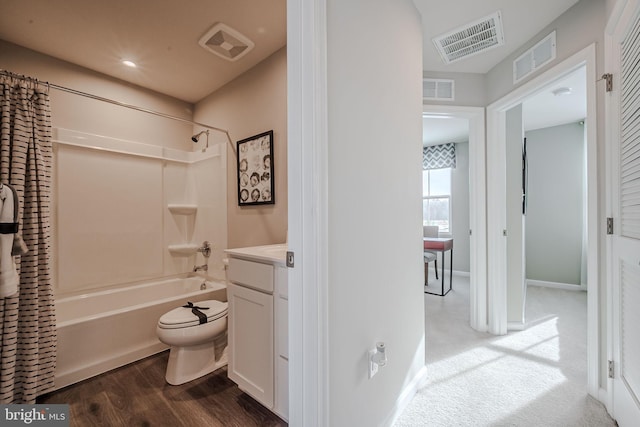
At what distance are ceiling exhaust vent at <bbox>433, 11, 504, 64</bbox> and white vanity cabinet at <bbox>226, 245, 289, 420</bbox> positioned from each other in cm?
202

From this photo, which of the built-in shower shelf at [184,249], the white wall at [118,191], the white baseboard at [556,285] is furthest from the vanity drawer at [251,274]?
the white baseboard at [556,285]

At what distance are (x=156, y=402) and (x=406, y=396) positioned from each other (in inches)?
58.8

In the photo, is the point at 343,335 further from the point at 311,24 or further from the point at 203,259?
the point at 203,259

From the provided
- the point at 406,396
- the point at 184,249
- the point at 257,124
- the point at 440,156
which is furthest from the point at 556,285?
the point at 184,249

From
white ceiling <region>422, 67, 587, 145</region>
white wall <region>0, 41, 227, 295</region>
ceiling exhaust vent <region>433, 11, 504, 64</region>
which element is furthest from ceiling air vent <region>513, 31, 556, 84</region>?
white wall <region>0, 41, 227, 295</region>

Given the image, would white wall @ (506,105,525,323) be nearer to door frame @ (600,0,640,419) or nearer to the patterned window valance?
door frame @ (600,0,640,419)

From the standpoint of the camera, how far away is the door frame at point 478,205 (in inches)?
96.2

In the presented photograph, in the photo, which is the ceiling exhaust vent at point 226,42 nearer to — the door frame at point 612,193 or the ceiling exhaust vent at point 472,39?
the ceiling exhaust vent at point 472,39

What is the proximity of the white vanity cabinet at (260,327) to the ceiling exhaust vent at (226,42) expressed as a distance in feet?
5.53

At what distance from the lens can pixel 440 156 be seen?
484 centimetres

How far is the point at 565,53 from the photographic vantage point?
5.82 ft

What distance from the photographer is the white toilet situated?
1.74 m

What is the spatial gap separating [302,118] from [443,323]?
264 cm

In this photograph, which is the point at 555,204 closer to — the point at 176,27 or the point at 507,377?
the point at 507,377
